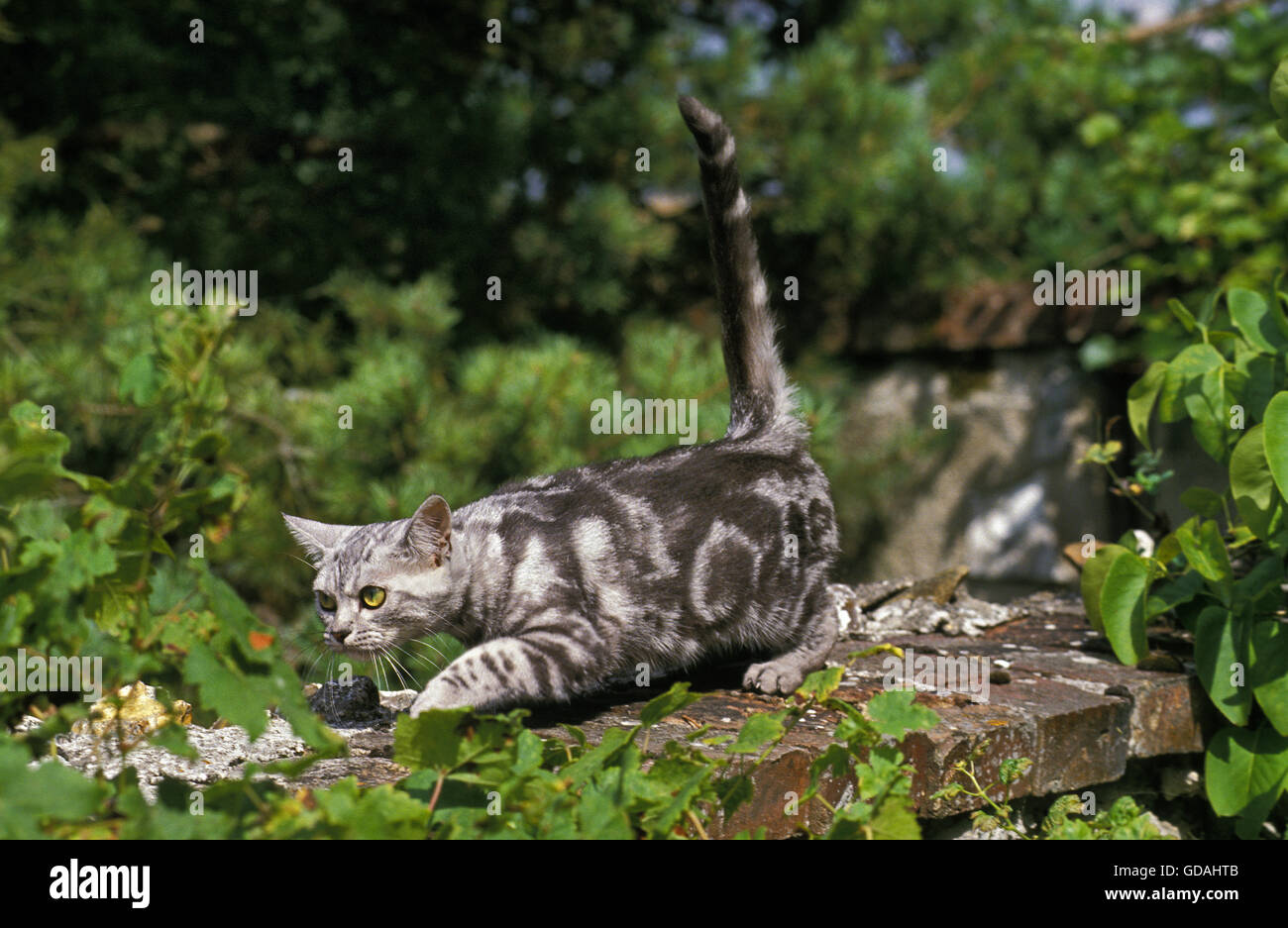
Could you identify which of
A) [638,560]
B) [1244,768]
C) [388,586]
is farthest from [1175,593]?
[388,586]

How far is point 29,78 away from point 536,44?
2.01 meters

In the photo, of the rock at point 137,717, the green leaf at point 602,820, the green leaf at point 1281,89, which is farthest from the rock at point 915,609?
the green leaf at point 602,820

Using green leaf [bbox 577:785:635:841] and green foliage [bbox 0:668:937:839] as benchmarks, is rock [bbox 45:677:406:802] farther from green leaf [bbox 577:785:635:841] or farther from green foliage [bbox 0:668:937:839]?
green leaf [bbox 577:785:635:841]

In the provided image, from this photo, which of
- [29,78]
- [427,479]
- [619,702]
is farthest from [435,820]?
[29,78]

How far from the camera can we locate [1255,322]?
2.32 m

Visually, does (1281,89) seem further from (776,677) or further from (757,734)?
(757,734)

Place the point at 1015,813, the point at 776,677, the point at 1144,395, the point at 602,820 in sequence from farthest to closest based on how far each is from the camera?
the point at 1144,395 → the point at 776,677 → the point at 1015,813 → the point at 602,820

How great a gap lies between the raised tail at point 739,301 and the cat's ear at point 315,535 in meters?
0.87

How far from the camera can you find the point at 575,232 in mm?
4438

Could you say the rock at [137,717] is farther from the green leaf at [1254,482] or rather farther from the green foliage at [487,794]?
the green leaf at [1254,482]

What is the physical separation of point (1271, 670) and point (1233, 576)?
0.20m

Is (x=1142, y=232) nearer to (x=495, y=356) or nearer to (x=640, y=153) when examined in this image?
(x=640, y=153)

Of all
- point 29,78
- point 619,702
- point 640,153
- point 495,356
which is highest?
point 29,78

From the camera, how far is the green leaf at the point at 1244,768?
2129 mm
